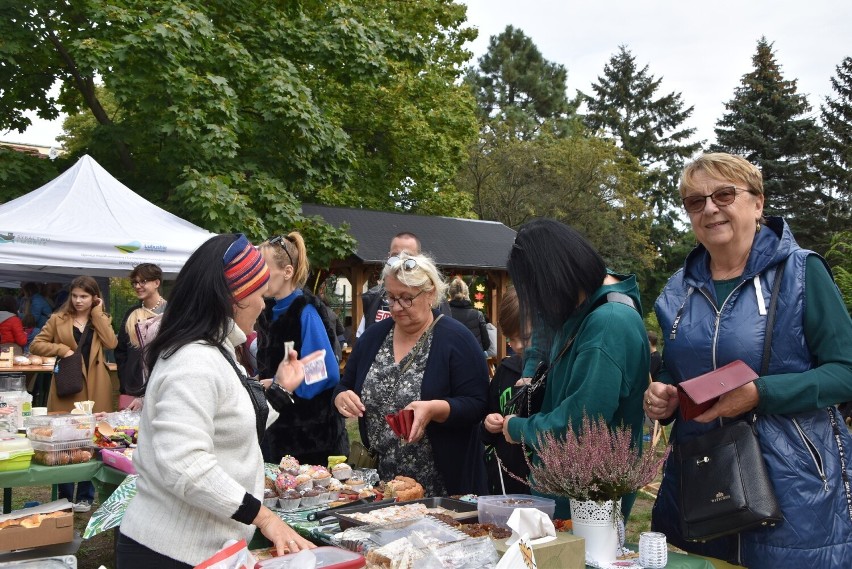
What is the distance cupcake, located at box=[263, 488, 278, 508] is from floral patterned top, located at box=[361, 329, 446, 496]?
572 millimetres

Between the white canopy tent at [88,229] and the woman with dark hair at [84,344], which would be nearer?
the woman with dark hair at [84,344]

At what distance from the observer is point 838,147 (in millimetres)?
26203

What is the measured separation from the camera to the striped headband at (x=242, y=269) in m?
1.97

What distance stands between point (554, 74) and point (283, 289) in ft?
131

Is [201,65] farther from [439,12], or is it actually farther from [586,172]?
[586,172]

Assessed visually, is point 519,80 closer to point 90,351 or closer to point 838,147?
point 838,147

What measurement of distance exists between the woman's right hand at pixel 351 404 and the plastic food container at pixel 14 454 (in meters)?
1.59

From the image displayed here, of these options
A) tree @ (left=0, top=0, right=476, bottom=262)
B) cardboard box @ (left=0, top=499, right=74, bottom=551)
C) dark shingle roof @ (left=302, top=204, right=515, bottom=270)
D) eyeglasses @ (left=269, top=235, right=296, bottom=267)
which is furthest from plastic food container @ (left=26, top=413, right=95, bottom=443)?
dark shingle roof @ (left=302, top=204, right=515, bottom=270)

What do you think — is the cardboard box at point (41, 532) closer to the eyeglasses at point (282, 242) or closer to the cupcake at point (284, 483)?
the cupcake at point (284, 483)

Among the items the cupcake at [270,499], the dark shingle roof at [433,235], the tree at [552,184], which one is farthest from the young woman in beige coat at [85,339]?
the tree at [552,184]

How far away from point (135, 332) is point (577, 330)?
13.4 ft

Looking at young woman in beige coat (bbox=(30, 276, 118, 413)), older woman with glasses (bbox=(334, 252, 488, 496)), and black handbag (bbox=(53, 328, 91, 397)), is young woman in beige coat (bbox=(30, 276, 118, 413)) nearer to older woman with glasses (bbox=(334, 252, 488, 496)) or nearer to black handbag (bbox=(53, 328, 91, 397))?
black handbag (bbox=(53, 328, 91, 397))

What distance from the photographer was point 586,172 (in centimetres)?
2475

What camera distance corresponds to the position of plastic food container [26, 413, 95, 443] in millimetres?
3582
